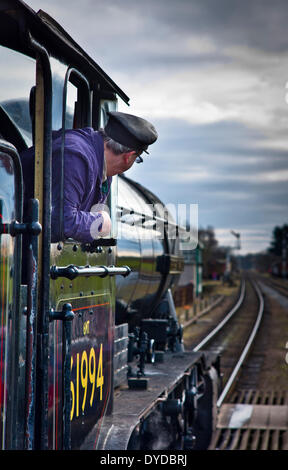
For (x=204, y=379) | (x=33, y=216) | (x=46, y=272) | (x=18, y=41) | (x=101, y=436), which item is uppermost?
(x=18, y=41)

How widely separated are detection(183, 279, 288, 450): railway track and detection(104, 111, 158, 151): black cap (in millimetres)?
6860

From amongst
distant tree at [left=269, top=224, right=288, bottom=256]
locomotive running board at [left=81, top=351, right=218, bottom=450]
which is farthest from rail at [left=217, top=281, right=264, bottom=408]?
distant tree at [left=269, top=224, right=288, bottom=256]

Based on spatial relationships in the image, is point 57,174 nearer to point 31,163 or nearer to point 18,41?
point 31,163

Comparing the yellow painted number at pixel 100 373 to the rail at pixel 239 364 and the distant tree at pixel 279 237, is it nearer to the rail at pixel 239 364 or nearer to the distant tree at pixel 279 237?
the rail at pixel 239 364

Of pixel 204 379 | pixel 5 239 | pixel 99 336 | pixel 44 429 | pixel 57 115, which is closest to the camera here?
pixel 5 239

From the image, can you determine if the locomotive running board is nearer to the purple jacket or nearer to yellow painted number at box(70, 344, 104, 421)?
yellow painted number at box(70, 344, 104, 421)

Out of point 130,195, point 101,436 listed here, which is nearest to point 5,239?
point 101,436

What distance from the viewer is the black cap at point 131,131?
3.14 m

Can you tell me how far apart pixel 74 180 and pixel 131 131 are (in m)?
0.47

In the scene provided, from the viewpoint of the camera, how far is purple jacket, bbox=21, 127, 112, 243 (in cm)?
288

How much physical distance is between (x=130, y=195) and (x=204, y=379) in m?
3.05

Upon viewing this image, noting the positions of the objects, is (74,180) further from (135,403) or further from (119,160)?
(135,403)

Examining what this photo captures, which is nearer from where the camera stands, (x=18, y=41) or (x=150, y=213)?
(x=18, y=41)

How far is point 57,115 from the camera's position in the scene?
9.86 feet
